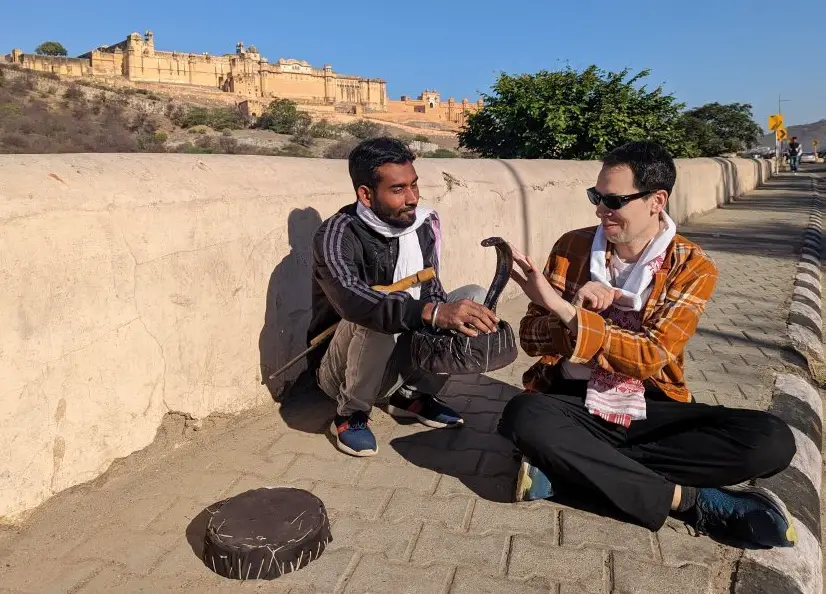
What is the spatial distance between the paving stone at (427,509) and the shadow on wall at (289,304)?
104 cm

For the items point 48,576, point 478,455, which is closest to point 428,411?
point 478,455

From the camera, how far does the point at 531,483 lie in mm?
2449

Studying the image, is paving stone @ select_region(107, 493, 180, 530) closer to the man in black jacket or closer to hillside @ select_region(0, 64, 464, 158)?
the man in black jacket

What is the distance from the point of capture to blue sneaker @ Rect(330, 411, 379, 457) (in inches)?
115

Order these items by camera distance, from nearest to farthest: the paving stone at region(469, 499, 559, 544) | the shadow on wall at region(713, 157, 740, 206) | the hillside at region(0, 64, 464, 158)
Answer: the paving stone at region(469, 499, 559, 544)
the hillside at region(0, 64, 464, 158)
the shadow on wall at region(713, 157, 740, 206)

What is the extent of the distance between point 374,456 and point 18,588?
4.51 ft

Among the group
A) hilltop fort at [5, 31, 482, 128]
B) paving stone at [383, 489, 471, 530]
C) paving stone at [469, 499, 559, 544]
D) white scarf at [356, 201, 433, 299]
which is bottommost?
paving stone at [469, 499, 559, 544]

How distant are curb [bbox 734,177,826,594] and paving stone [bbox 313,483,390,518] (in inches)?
47.6

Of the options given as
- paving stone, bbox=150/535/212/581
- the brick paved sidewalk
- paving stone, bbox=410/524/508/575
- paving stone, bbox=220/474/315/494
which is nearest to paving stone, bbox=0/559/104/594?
the brick paved sidewalk

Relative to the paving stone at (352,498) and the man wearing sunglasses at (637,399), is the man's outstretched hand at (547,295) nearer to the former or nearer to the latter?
the man wearing sunglasses at (637,399)

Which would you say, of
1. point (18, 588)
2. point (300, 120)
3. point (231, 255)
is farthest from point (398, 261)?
point (300, 120)

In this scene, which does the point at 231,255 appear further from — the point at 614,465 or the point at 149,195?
the point at 614,465

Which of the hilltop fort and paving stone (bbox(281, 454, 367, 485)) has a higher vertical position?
the hilltop fort

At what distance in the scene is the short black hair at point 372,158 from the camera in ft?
9.20
